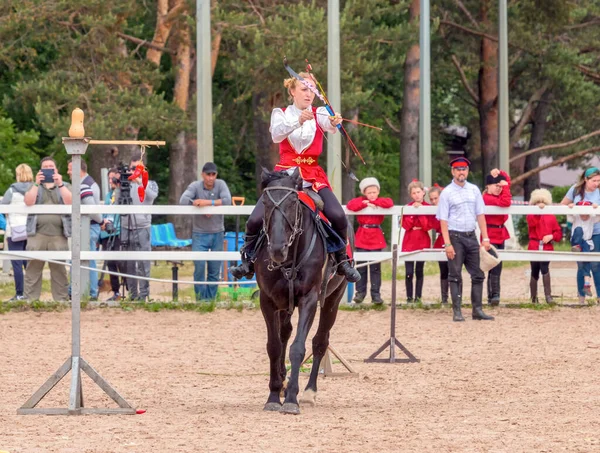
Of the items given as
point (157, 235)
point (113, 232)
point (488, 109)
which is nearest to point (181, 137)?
point (488, 109)

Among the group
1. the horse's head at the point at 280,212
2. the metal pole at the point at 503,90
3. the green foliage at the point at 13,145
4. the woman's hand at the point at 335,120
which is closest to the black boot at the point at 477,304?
the woman's hand at the point at 335,120

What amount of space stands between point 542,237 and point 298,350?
29.8 ft

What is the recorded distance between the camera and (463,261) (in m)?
16.2

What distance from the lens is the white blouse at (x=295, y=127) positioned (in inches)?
387

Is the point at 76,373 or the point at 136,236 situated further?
the point at 136,236

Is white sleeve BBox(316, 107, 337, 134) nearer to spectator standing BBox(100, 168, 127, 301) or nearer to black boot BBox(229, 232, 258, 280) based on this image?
black boot BBox(229, 232, 258, 280)

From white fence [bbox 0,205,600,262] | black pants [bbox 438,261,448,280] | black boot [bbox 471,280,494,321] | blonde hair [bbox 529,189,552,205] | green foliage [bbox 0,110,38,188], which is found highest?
green foliage [bbox 0,110,38,188]

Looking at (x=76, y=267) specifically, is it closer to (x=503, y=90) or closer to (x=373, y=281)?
(x=373, y=281)

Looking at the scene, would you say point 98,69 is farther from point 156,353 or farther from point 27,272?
point 156,353

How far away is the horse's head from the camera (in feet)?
30.3

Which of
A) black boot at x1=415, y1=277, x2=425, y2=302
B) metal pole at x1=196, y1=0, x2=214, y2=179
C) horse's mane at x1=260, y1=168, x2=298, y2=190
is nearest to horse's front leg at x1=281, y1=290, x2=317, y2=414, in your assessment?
horse's mane at x1=260, y1=168, x2=298, y2=190

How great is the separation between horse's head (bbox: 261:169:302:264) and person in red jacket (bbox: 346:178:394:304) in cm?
758

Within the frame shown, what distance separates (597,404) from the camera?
9.67 meters

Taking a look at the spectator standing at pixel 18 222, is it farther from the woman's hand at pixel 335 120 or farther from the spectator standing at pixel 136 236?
the woman's hand at pixel 335 120
